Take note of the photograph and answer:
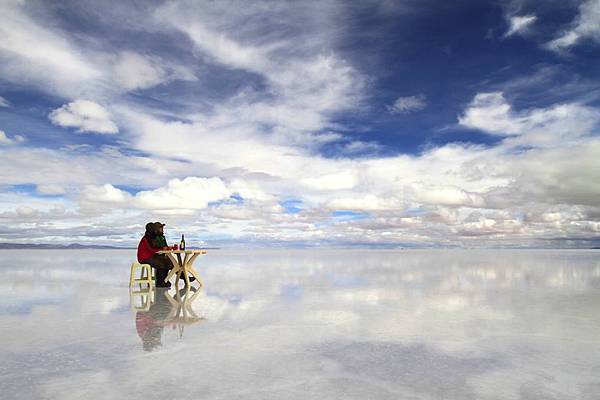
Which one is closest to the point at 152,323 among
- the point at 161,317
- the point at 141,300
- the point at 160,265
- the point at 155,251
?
the point at 161,317

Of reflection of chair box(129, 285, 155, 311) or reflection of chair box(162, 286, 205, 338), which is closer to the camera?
reflection of chair box(162, 286, 205, 338)

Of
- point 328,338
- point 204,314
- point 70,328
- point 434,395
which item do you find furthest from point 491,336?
point 70,328

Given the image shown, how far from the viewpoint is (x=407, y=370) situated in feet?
17.9

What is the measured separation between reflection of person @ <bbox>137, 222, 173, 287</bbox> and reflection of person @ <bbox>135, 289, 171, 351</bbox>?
353 cm

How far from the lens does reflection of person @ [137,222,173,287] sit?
50.2ft

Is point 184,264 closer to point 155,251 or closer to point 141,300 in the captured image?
point 155,251

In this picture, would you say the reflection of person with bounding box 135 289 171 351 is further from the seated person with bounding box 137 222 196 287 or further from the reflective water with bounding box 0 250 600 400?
the seated person with bounding box 137 222 196 287

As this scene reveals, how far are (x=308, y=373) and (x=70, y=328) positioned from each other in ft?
16.0

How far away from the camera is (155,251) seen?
15.2 meters

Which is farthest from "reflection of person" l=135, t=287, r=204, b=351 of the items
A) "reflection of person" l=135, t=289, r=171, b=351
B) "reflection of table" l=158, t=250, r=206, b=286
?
"reflection of table" l=158, t=250, r=206, b=286

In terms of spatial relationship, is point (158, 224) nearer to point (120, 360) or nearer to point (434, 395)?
point (120, 360)

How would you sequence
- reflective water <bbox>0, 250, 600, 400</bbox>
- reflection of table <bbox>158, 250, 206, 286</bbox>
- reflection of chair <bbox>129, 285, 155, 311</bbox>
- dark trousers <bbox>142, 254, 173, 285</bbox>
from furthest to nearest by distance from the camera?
dark trousers <bbox>142, 254, 173, 285</bbox>
reflection of table <bbox>158, 250, 206, 286</bbox>
reflection of chair <bbox>129, 285, 155, 311</bbox>
reflective water <bbox>0, 250, 600, 400</bbox>

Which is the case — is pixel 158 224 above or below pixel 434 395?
above

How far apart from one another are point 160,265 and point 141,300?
3.82 meters
